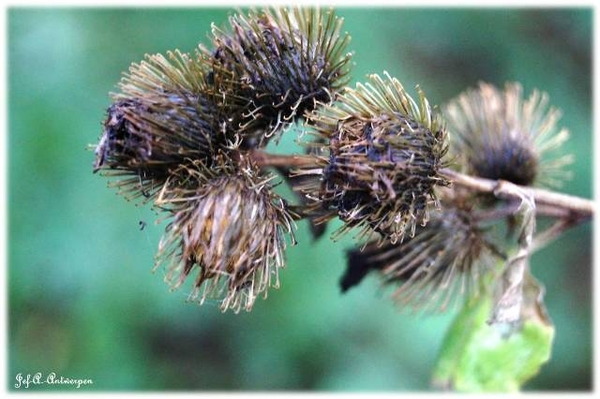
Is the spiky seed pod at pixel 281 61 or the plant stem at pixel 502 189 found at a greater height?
the spiky seed pod at pixel 281 61

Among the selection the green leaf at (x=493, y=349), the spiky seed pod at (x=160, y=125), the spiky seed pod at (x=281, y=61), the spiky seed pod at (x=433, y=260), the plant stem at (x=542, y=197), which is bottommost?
the green leaf at (x=493, y=349)

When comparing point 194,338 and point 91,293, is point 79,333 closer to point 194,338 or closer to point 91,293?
point 91,293

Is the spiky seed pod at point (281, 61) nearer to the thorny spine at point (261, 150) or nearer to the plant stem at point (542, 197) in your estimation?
the thorny spine at point (261, 150)

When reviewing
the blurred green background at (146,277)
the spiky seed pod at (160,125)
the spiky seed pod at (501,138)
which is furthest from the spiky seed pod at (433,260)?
the blurred green background at (146,277)

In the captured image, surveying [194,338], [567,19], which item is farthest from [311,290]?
[567,19]

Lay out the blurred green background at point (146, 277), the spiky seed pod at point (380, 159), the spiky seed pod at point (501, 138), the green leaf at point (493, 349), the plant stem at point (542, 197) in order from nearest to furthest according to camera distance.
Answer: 1. the spiky seed pod at point (380, 159)
2. the plant stem at point (542, 197)
3. the green leaf at point (493, 349)
4. the spiky seed pod at point (501, 138)
5. the blurred green background at point (146, 277)

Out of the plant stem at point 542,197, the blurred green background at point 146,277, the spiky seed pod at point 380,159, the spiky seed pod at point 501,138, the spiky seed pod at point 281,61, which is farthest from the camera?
the blurred green background at point 146,277

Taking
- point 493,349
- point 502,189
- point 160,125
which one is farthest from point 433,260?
point 160,125
